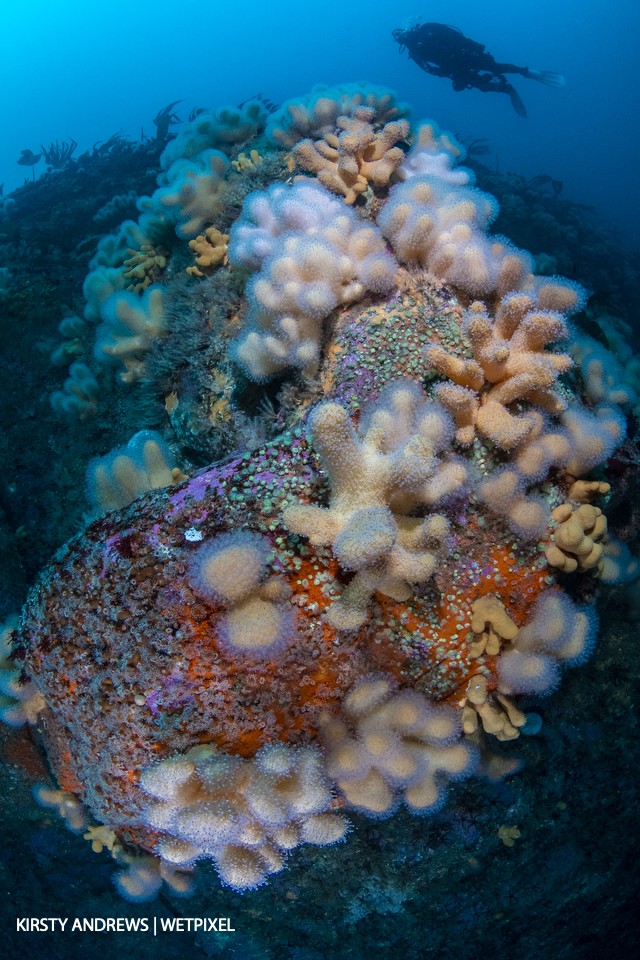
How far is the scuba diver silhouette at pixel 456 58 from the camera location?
14586 mm

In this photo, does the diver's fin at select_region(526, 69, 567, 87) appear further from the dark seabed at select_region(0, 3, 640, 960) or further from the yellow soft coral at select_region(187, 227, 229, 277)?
the yellow soft coral at select_region(187, 227, 229, 277)

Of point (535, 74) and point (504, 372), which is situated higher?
point (535, 74)

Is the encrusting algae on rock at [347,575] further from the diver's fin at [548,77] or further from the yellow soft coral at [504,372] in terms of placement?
the diver's fin at [548,77]

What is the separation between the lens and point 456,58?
14820 mm

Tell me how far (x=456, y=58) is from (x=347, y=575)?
59.0 feet

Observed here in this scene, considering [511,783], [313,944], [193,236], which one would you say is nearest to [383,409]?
[511,783]

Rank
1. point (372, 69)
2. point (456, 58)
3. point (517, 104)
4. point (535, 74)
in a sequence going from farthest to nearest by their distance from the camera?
1. point (372, 69)
2. point (517, 104)
3. point (535, 74)
4. point (456, 58)

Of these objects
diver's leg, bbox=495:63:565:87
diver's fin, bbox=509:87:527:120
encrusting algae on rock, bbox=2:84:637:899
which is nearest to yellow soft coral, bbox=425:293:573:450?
encrusting algae on rock, bbox=2:84:637:899

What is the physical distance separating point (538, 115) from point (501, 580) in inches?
3041

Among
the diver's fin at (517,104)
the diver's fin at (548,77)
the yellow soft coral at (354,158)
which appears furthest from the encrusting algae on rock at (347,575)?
the diver's fin at (517,104)

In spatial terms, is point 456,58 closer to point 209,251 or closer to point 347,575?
point 209,251

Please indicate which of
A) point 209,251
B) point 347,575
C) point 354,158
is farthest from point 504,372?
point 209,251

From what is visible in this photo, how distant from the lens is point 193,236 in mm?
4195

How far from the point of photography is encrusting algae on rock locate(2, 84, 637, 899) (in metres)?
2.02
